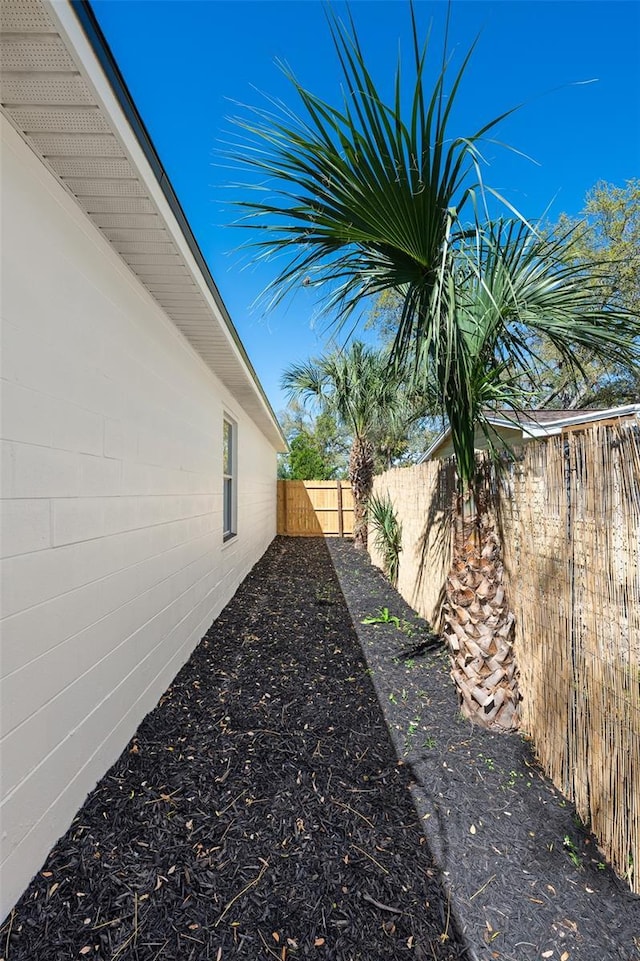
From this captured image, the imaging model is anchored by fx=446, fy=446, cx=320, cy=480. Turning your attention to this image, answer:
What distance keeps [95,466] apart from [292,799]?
6.23ft

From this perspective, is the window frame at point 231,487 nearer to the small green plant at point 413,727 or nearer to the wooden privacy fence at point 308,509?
the small green plant at point 413,727

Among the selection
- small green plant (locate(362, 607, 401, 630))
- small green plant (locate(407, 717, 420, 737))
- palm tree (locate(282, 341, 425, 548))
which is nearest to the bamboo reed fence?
small green plant (locate(407, 717, 420, 737))

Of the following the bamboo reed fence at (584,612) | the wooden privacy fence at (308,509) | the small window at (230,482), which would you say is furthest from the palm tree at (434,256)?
the wooden privacy fence at (308,509)

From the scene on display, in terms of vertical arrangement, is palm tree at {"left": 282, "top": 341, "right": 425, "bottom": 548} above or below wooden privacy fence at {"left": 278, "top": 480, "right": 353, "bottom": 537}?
A: above

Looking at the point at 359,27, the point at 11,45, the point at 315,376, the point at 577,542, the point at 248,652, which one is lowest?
the point at 248,652

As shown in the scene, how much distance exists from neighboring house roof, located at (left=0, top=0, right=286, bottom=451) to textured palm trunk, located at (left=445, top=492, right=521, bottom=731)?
244 centimetres

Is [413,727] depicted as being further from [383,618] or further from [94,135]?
[94,135]

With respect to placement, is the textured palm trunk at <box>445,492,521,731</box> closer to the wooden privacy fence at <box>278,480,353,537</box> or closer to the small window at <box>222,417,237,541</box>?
the small window at <box>222,417,237,541</box>

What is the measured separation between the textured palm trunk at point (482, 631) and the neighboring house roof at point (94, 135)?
96.0 inches

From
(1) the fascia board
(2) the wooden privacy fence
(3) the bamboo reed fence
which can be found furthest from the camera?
(2) the wooden privacy fence

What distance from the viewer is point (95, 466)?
221cm

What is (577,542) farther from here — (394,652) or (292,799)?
(394,652)

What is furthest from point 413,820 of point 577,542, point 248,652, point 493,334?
point 493,334

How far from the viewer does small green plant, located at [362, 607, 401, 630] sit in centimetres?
498
